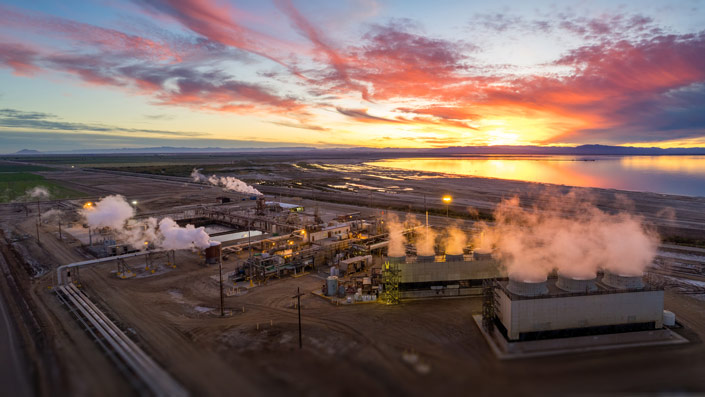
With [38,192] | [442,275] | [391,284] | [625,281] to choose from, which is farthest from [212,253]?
[38,192]

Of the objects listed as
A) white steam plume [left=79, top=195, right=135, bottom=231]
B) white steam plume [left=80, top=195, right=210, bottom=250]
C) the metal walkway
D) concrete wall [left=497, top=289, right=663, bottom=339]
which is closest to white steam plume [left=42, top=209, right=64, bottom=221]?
white steam plume [left=80, top=195, right=210, bottom=250]

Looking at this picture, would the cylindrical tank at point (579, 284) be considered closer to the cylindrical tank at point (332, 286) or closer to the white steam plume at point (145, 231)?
the cylindrical tank at point (332, 286)

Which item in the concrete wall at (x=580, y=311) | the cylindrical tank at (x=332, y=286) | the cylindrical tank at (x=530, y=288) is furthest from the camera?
the cylindrical tank at (x=332, y=286)

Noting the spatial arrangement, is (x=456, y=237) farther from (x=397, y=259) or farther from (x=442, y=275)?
(x=397, y=259)

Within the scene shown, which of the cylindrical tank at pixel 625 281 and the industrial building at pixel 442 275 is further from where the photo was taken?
the industrial building at pixel 442 275

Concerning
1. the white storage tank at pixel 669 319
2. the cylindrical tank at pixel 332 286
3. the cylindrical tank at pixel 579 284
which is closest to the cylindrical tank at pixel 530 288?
the cylindrical tank at pixel 579 284

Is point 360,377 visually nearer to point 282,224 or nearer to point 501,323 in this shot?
point 501,323

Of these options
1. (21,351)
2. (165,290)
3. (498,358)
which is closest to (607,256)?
(498,358)
